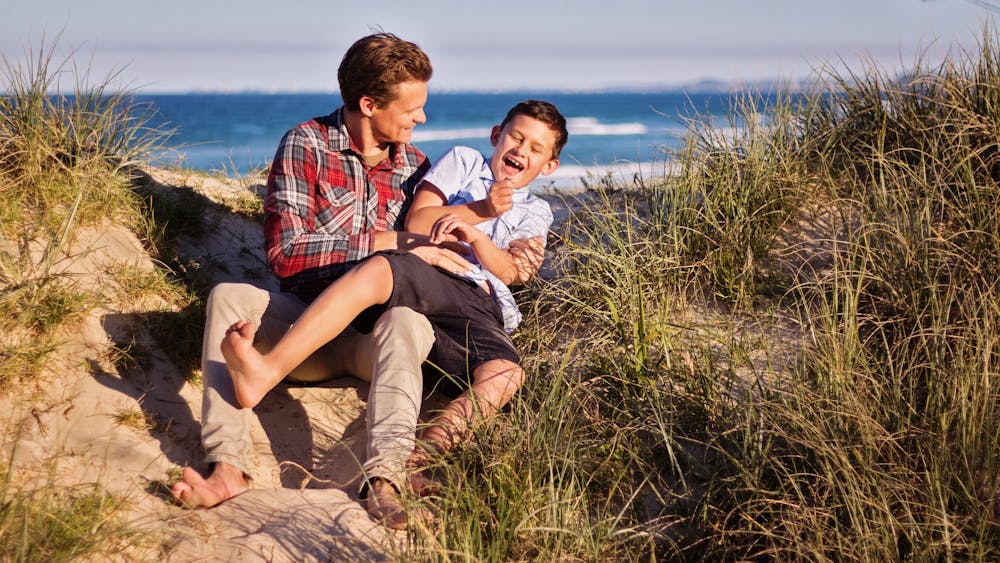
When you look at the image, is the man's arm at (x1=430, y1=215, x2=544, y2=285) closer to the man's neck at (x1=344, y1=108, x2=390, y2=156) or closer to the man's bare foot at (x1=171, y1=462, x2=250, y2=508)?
the man's neck at (x1=344, y1=108, x2=390, y2=156)

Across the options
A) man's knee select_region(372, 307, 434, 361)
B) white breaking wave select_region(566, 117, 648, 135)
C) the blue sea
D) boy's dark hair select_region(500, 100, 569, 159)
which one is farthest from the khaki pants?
white breaking wave select_region(566, 117, 648, 135)

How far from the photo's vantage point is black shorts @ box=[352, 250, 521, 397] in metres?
3.52

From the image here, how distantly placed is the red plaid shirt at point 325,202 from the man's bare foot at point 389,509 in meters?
1.04

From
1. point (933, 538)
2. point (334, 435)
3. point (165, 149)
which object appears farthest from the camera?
point (165, 149)

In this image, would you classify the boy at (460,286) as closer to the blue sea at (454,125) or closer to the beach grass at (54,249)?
the beach grass at (54,249)

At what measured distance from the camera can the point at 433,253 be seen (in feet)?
12.3

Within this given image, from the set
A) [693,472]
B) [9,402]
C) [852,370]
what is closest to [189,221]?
[9,402]

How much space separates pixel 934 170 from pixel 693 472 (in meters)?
2.13

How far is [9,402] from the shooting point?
3338 millimetres

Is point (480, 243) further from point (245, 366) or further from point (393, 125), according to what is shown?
point (245, 366)

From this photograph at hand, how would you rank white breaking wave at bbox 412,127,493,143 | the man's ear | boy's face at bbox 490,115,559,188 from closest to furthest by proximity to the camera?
1. the man's ear
2. boy's face at bbox 490,115,559,188
3. white breaking wave at bbox 412,127,493,143

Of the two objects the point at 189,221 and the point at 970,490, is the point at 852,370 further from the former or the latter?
the point at 189,221

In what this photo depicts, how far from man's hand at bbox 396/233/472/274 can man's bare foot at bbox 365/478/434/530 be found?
1037mm

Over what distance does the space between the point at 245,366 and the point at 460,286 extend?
3.35ft
